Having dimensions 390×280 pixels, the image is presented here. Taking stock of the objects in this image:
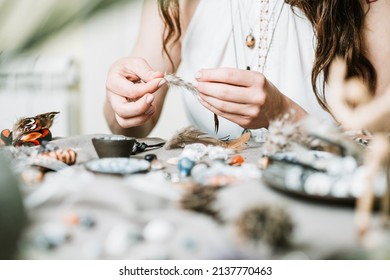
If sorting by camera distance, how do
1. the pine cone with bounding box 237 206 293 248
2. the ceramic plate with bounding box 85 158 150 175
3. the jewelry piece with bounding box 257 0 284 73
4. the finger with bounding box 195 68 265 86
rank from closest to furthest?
1. the pine cone with bounding box 237 206 293 248
2. the ceramic plate with bounding box 85 158 150 175
3. the finger with bounding box 195 68 265 86
4. the jewelry piece with bounding box 257 0 284 73

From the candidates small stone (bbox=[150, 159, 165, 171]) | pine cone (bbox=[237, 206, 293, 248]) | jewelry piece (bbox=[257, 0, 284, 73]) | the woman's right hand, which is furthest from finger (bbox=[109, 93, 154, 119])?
pine cone (bbox=[237, 206, 293, 248])

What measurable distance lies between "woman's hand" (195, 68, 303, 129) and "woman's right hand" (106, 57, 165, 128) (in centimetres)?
7

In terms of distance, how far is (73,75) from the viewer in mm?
705

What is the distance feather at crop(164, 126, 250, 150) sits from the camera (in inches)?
25.5

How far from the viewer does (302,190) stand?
0.39 meters

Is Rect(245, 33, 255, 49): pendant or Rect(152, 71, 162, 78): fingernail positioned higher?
Rect(245, 33, 255, 49): pendant

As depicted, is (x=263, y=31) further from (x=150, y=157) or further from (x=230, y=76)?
(x=150, y=157)

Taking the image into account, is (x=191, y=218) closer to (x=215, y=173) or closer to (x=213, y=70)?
(x=215, y=173)

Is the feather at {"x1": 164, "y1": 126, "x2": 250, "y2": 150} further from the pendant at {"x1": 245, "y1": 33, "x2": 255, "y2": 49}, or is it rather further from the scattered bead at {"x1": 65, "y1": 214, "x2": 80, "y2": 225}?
the scattered bead at {"x1": 65, "y1": 214, "x2": 80, "y2": 225}

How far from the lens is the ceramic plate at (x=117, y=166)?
1.53 feet

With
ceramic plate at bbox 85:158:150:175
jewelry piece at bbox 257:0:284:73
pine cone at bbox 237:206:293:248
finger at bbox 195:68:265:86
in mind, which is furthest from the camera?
jewelry piece at bbox 257:0:284:73

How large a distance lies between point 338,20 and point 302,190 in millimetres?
389

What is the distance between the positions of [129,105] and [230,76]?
6.4 inches

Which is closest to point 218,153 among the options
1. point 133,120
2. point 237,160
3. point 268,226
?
point 237,160
